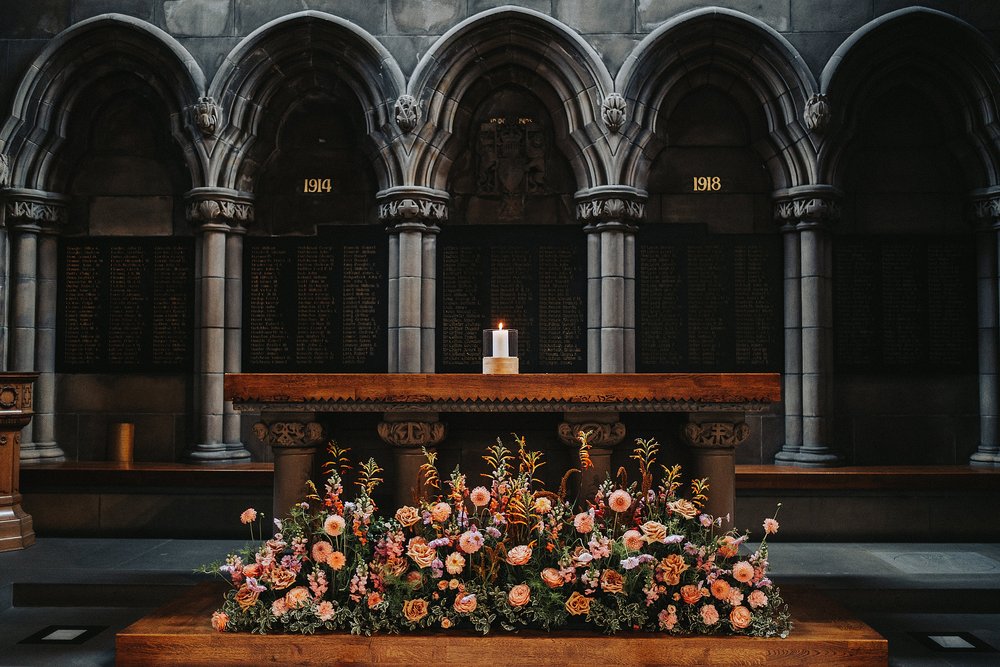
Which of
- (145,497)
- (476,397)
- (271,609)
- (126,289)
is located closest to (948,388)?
(476,397)

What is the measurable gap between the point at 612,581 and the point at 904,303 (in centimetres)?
545

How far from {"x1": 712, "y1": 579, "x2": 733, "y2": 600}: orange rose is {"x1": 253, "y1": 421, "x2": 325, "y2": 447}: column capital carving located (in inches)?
91.5

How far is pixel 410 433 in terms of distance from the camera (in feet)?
14.5

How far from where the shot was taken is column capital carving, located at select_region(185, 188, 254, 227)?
7379mm

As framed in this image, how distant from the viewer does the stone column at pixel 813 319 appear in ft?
24.0

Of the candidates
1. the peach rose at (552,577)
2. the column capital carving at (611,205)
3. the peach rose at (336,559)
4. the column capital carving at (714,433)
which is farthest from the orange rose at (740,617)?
the column capital carving at (611,205)

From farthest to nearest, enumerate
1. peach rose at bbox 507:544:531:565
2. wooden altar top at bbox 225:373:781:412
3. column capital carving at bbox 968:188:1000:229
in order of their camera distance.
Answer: column capital carving at bbox 968:188:1000:229 → wooden altar top at bbox 225:373:781:412 → peach rose at bbox 507:544:531:565

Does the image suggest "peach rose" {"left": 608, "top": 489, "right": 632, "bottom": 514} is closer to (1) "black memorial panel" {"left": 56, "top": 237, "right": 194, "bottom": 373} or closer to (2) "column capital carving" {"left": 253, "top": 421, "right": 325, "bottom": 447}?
(2) "column capital carving" {"left": 253, "top": 421, "right": 325, "bottom": 447}

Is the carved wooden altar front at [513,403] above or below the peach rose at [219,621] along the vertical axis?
above

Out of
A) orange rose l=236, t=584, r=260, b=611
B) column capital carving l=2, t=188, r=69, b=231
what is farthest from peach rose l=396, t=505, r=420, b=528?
column capital carving l=2, t=188, r=69, b=231

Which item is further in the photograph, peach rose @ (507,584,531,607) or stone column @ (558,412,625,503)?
stone column @ (558,412,625,503)

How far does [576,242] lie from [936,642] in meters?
4.67

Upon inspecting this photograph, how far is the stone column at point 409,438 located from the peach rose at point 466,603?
871 millimetres

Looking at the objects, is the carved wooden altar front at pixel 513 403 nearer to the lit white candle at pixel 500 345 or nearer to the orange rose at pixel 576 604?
the lit white candle at pixel 500 345
